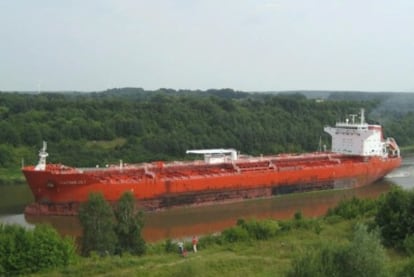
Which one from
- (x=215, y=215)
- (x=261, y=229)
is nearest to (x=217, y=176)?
(x=215, y=215)

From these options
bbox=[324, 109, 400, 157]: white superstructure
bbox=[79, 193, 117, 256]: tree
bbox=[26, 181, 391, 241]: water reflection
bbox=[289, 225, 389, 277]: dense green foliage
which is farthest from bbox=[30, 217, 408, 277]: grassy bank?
bbox=[324, 109, 400, 157]: white superstructure

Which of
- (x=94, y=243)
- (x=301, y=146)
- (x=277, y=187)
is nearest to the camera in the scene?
(x=94, y=243)

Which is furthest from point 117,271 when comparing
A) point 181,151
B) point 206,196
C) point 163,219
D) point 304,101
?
point 304,101

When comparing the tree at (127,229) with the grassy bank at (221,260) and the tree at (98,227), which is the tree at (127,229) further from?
the grassy bank at (221,260)

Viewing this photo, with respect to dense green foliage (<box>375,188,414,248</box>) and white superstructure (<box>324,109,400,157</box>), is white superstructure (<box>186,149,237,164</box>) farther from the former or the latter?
dense green foliage (<box>375,188,414,248</box>)

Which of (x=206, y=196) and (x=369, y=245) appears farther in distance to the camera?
(x=206, y=196)

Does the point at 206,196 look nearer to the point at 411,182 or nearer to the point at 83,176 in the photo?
the point at 83,176
